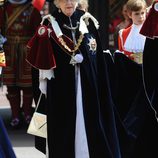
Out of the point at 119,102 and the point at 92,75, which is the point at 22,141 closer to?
the point at 119,102

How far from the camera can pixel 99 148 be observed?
18.8ft

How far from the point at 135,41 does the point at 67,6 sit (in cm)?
112

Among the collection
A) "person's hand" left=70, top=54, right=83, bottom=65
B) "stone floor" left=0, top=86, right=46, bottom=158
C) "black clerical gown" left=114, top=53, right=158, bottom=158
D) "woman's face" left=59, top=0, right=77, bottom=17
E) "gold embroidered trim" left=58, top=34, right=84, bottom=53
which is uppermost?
"woman's face" left=59, top=0, right=77, bottom=17

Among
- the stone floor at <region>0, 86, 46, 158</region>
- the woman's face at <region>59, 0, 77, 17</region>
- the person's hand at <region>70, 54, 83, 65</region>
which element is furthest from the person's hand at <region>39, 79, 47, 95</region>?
the stone floor at <region>0, 86, 46, 158</region>

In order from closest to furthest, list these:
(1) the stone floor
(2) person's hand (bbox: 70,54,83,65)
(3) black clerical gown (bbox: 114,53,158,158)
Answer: (2) person's hand (bbox: 70,54,83,65), (3) black clerical gown (bbox: 114,53,158,158), (1) the stone floor

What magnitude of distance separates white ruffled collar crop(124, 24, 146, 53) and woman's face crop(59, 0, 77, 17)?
1034 millimetres

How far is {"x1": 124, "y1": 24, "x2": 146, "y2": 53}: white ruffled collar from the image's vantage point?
21.4ft

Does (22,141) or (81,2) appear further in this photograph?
(22,141)

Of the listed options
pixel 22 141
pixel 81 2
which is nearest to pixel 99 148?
pixel 81 2

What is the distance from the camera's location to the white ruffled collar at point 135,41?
6520 millimetres

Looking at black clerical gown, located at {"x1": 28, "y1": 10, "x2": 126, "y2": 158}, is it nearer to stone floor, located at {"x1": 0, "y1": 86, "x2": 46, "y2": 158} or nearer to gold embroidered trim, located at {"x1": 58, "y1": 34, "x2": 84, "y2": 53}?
gold embroidered trim, located at {"x1": 58, "y1": 34, "x2": 84, "y2": 53}

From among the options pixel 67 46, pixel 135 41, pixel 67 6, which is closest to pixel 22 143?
pixel 135 41

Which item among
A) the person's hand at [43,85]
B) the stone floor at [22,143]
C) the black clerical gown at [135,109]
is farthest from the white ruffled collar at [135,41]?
the stone floor at [22,143]

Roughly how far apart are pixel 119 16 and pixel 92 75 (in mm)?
3184
